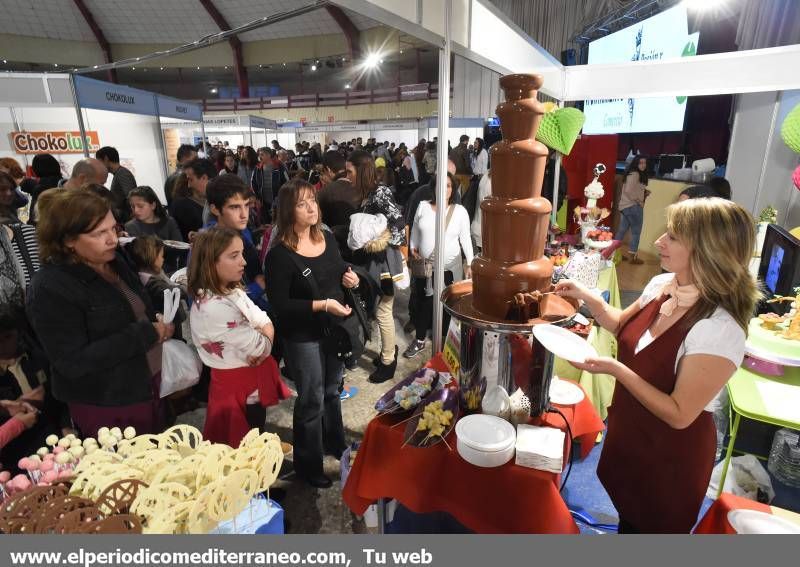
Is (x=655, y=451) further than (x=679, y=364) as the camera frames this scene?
Yes

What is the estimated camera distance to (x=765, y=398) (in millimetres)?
1887

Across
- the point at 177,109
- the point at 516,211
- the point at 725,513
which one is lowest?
the point at 725,513

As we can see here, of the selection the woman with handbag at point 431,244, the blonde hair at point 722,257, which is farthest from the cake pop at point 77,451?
the woman with handbag at point 431,244

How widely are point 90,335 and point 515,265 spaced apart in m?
1.48

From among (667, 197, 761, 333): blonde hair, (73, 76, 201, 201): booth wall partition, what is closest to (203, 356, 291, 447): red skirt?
(667, 197, 761, 333): blonde hair

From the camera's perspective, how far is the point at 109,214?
1620 millimetres

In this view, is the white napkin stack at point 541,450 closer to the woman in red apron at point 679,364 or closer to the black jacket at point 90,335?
the woman in red apron at point 679,364

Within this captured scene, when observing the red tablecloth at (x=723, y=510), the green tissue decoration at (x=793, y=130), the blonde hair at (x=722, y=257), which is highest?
the green tissue decoration at (x=793, y=130)

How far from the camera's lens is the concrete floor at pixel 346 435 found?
2121mm

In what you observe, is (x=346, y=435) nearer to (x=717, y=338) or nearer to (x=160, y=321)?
(x=160, y=321)

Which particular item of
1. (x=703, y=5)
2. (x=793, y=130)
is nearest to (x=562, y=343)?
(x=793, y=130)

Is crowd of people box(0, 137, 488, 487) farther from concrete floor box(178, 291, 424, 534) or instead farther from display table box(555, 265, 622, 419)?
display table box(555, 265, 622, 419)

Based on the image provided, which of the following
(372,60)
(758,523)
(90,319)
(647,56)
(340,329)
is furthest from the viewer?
(372,60)

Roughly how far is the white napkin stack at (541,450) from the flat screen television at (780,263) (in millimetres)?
1957
